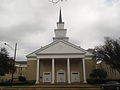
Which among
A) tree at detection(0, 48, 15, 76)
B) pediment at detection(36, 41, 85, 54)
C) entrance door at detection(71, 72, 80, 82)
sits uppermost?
pediment at detection(36, 41, 85, 54)

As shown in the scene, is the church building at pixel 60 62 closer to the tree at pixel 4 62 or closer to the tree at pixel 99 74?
the tree at pixel 99 74

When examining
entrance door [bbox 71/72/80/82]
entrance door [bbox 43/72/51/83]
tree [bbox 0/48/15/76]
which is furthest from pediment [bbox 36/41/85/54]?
tree [bbox 0/48/15/76]

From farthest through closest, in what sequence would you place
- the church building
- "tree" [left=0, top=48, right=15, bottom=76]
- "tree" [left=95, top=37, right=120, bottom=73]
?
the church building < "tree" [left=0, top=48, right=15, bottom=76] < "tree" [left=95, top=37, right=120, bottom=73]

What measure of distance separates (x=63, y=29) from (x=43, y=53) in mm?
16304

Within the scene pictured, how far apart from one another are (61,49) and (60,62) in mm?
4048

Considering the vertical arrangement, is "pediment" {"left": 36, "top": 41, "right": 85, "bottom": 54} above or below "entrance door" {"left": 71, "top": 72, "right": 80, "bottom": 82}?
above

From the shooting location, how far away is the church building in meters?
39.3

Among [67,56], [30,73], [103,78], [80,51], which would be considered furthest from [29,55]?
[103,78]

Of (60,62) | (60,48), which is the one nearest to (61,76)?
(60,62)

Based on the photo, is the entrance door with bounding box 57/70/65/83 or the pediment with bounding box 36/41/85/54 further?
the entrance door with bounding box 57/70/65/83

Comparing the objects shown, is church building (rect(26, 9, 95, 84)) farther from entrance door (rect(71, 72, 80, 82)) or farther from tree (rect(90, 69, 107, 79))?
tree (rect(90, 69, 107, 79))

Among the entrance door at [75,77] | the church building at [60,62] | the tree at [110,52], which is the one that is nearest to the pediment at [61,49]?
the church building at [60,62]

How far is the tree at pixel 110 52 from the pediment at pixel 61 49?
504cm

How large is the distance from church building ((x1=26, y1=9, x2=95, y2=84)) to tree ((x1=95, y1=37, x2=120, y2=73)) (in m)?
4.73
